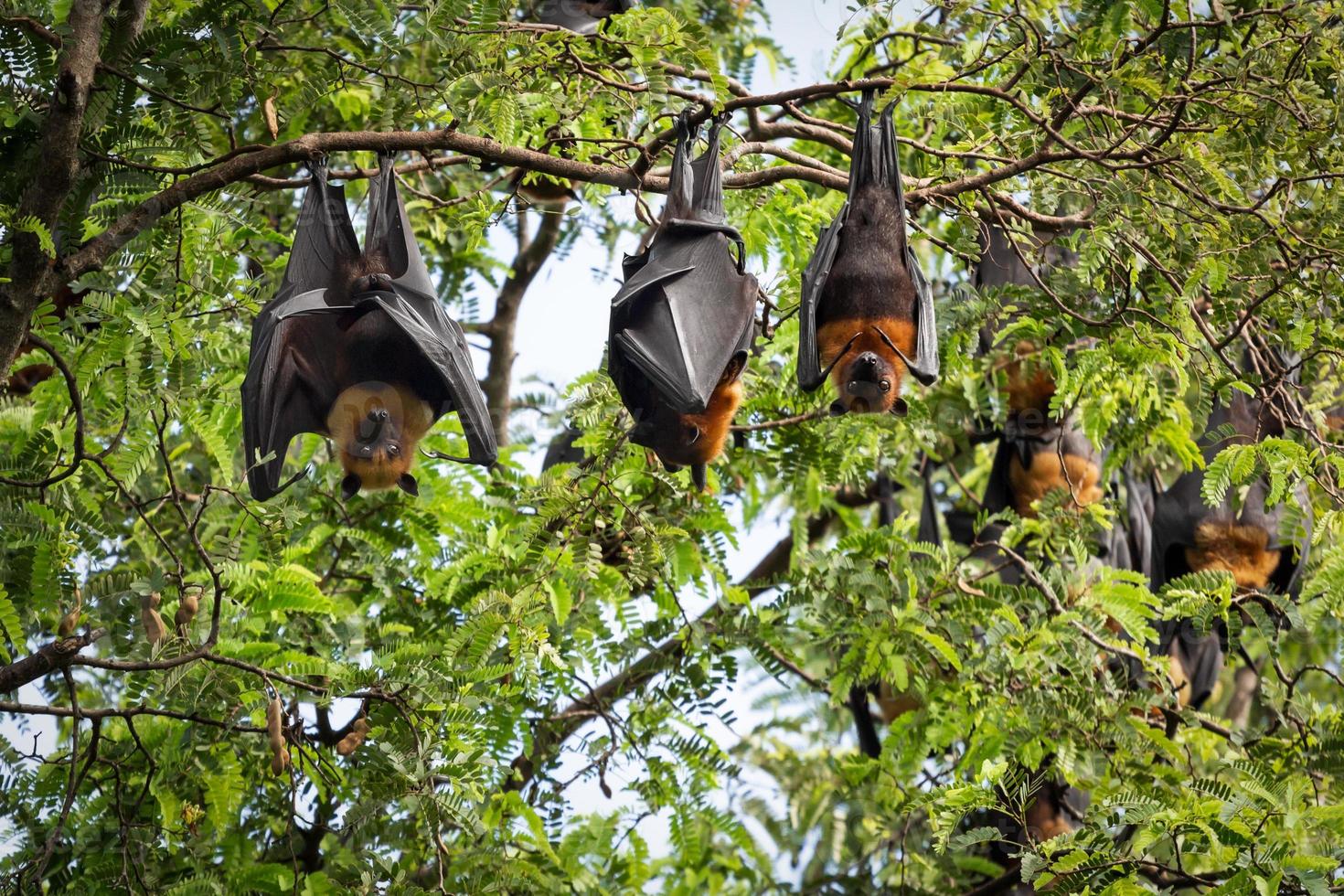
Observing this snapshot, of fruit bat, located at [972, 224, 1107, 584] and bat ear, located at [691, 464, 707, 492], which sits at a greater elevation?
fruit bat, located at [972, 224, 1107, 584]

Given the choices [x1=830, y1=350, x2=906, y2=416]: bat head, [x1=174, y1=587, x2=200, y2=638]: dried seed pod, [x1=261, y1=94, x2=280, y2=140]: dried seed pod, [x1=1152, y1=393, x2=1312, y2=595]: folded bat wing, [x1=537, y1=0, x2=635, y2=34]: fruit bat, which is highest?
[x1=537, y1=0, x2=635, y2=34]: fruit bat

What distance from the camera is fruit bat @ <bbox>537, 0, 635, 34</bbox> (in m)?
5.59

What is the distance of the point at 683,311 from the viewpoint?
4.42m

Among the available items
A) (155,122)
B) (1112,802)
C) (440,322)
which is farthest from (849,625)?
(155,122)

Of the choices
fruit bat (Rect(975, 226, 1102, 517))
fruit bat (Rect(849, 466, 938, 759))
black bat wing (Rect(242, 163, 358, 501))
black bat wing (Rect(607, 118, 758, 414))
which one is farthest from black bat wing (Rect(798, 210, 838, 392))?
fruit bat (Rect(849, 466, 938, 759))

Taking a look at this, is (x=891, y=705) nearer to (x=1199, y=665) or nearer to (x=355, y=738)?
(x=1199, y=665)

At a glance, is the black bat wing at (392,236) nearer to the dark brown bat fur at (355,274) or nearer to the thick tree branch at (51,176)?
the dark brown bat fur at (355,274)

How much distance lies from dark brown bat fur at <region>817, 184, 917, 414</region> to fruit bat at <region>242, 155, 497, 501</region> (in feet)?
3.90

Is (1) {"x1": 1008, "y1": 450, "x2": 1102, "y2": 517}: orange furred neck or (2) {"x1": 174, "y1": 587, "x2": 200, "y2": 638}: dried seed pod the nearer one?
(2) {"x1": 174, "y1": 587, "x2": 200, "y2": 638}: dried seed pod

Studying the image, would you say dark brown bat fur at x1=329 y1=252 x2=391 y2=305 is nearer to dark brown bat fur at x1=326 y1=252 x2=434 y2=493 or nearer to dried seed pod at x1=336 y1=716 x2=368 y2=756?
dark brown bat fur at x1=326 y1=252 x2=434 y2=493

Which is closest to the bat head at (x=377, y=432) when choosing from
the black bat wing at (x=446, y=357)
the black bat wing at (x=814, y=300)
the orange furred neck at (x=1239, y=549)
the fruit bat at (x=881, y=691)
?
the black bat wing at (x=446, y=357)

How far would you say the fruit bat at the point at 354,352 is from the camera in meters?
4.28

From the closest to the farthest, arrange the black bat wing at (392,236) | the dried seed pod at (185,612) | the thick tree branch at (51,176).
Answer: the thick tree branch at (51,176) → the dried seed pod at (185,612) → the black bat wing at (392,236)

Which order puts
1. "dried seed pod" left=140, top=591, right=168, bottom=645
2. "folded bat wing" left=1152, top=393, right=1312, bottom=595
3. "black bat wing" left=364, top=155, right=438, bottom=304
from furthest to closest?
"folded bat wing" left=1152, top=393, right=1312, bottom=595 < "black bat wing" left=364, top=155, right=438, bottom=304 < "dried seed pod" left=140, top=591, right=168, bottom=645
